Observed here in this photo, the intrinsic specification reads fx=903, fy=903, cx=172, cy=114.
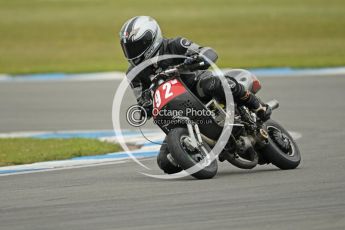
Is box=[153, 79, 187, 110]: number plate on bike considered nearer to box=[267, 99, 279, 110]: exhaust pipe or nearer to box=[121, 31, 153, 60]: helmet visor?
box=[121, 31, 153, 60]: helmet visor

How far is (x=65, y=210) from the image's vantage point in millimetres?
7480

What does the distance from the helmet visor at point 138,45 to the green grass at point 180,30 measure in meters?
16.7

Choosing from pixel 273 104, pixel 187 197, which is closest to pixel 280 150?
pixel 273 104

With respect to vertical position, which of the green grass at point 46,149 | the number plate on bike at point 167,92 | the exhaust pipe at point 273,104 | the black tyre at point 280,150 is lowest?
the green grass at point 46,149

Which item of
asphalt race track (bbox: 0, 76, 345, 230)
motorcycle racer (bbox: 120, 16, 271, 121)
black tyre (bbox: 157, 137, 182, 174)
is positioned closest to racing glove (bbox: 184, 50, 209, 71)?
motorcycle racer (bbox: 120, 16, 271, 121)

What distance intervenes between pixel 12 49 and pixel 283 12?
14.9m

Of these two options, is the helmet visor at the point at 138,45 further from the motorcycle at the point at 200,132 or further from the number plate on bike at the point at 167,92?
the number plate on bike at the point at 167,92

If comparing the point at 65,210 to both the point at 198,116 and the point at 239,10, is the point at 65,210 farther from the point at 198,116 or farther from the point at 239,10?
the point at 239,10

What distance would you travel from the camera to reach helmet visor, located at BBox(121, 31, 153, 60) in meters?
9.04

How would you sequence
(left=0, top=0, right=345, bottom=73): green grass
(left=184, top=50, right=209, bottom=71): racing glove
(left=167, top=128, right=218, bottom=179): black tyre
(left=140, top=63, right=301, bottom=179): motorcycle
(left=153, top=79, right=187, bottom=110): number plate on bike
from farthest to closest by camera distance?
(left=0, top=0, right=345, bottom=73): green grass, (left=184, top=50, right=209, bottom=71): racing glove, (left=153, top=79, right=187, bottom=110): number plate on bike, (left=140, top=63, right=301, bottom=179): motorcycle, (left=167, top=128, right=218, bottom=179): black tyre

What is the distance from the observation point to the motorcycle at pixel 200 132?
8727 millimetres

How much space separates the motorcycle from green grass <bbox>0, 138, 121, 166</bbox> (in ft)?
10.2

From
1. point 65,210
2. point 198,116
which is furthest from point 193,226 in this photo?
point 198,116

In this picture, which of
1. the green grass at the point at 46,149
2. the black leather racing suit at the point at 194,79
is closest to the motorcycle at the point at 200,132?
the black leather racing suit at the point at 194,79
